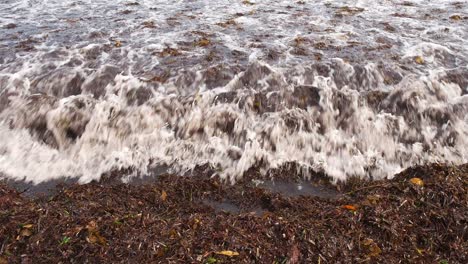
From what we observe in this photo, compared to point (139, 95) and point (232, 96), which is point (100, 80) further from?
point (232, 96)

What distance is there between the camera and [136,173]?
5414mm

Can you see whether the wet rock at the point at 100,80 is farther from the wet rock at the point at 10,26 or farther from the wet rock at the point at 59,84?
the wet rock at the point at 10,26

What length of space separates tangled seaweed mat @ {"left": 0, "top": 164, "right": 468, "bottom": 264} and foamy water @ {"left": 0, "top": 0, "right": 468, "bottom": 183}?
0.72m

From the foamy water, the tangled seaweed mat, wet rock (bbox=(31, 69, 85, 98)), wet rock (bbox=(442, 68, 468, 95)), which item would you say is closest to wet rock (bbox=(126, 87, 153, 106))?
the foamy water

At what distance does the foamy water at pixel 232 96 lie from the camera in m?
5.73

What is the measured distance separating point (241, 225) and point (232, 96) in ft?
10.5

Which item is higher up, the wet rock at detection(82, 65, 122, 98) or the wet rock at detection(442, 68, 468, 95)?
the wet rock at detection(82, 65, 122, 98)

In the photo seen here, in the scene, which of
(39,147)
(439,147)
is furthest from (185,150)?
(439,147)

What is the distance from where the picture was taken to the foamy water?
225 inches

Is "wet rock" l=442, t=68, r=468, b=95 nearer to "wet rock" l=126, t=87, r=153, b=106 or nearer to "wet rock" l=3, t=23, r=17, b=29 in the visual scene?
"wet rock" l=126, t=87, r=153, b=106

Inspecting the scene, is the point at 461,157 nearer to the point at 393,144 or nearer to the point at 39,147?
the point at 393,144

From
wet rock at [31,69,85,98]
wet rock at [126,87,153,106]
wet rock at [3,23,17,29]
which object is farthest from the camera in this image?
wet rock at [3,23,17,29]

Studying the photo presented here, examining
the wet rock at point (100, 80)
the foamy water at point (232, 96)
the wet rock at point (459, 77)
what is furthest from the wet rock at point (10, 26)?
the wet rock at point (459, 77)

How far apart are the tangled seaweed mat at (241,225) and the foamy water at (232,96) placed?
2.36 feet
